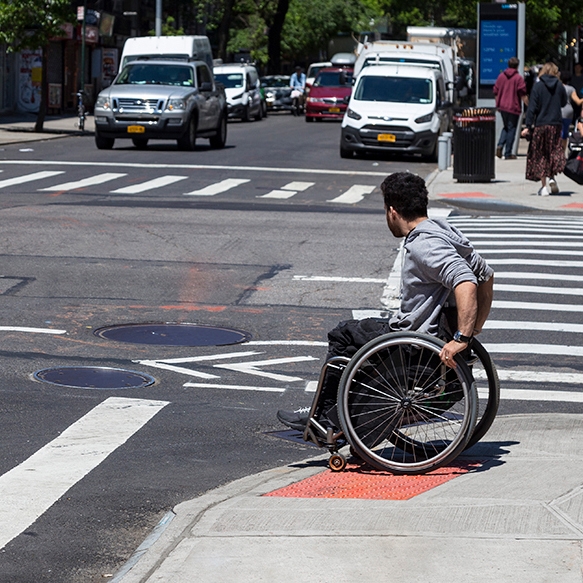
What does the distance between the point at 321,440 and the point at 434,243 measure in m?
1.14

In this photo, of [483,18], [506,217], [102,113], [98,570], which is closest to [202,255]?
[506,217]

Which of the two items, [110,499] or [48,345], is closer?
[110,499]

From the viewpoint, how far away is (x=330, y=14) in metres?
87.2

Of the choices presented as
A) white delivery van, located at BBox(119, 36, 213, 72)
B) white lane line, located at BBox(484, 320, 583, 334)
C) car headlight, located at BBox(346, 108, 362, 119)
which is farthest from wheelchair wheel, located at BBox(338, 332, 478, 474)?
white delivery van, located at BBox(119, 36, 213, 72)

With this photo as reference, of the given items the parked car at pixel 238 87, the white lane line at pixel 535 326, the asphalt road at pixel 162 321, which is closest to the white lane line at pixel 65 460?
the asphalt road at pixel 162 321

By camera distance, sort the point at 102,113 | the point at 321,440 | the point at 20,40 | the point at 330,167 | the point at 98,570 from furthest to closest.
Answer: the point at 20,40 → the point at 102,113 → the point at 330,167 → the point at 321,440 → the point at 98,570

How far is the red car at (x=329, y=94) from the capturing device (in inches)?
1909

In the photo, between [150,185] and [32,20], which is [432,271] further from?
Result: [32,20]

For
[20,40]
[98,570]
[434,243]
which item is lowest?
[98,570]

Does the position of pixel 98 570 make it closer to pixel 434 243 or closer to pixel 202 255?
pixel 434 243

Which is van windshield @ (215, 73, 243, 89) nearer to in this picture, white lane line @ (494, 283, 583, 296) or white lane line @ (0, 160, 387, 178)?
white lane line @ (0, 160, 387, 178)

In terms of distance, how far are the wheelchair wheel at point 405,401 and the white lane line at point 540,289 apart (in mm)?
5819

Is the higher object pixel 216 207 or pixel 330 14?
pixel 330 14

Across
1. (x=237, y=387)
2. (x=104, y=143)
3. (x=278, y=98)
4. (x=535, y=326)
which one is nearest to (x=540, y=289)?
(x=535, y=326)
